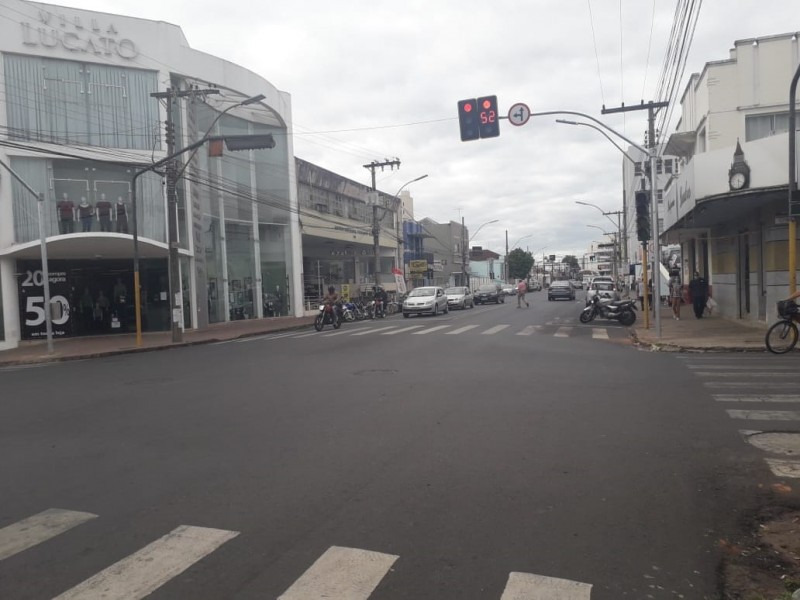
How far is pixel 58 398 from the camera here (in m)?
9.88

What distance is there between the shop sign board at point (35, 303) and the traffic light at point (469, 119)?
16177 mm

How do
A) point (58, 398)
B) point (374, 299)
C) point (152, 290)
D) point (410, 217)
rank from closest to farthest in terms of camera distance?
point (58, 398) < point (152, 290) < point (374, 299) < point (410, 217)

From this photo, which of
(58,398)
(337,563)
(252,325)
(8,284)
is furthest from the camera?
(252,325)

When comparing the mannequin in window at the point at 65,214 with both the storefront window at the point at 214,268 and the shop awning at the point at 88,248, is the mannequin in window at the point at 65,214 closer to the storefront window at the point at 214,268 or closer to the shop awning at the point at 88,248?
the shop awning at the point at 88,248

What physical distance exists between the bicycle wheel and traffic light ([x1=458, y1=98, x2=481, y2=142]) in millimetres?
7805

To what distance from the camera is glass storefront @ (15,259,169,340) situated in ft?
73.9

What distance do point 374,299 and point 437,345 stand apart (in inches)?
640

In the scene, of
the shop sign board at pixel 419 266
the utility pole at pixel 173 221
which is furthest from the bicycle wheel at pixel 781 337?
the shop sign board at pixel 419 266

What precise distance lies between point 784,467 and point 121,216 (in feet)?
77.8

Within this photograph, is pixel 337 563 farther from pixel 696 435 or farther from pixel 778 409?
pixel 778 409

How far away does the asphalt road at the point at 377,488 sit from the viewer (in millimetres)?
3604

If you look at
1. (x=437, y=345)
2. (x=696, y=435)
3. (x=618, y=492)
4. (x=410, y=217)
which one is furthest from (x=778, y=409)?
(x=410, y=217)

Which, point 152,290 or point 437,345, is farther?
point 152,290

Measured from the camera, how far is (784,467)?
17.7 ft
